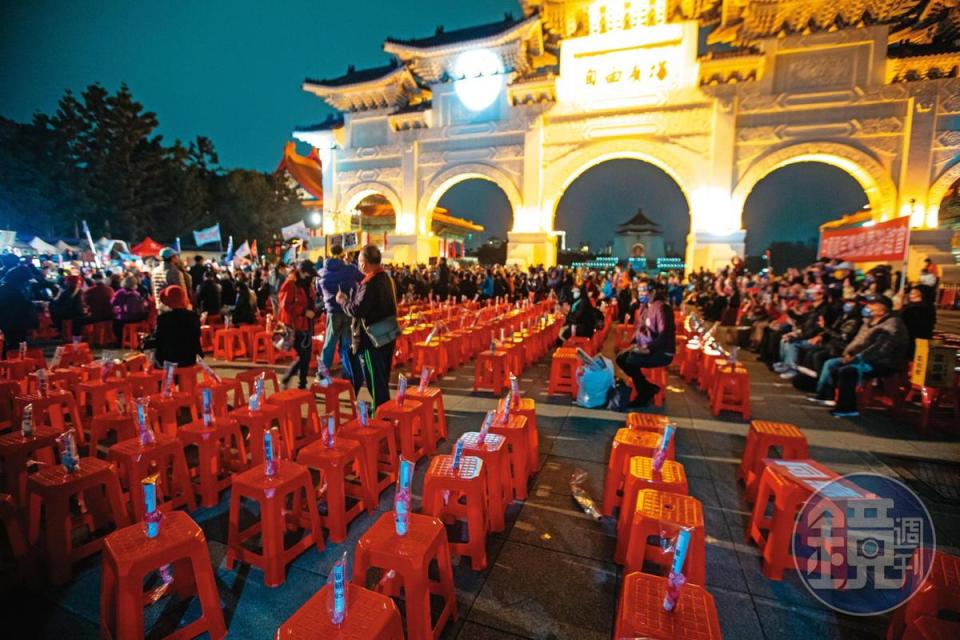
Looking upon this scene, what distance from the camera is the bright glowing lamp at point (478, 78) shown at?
746 inches

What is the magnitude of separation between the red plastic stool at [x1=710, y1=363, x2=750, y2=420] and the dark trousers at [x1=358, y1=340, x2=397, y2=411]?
4.41 meters

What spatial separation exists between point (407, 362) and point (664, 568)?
21.0ft

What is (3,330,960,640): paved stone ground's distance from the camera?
2.21 metres

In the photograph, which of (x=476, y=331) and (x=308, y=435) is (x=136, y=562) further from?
(x=476, y=331)

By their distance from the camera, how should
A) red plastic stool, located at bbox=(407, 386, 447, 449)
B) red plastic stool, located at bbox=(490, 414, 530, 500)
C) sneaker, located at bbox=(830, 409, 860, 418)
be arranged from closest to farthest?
1. red plastic stool, located at bbox=(490, 414, 530, 500)
2. red plastic stool, located at bbox=(407, 386, 447, 449)
3. sneaker, located at bbox=(830, 409, 860, 418)

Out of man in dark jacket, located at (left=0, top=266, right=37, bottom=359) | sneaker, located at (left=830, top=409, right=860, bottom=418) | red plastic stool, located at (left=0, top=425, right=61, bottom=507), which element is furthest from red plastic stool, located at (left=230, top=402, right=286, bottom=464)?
sneaker, located at (left=830, top=409, right=860, bottom=418)

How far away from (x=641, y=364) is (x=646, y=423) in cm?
204

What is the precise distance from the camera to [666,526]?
2.21 meters

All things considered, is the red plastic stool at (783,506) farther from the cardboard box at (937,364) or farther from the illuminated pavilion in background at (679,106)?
the illuminated pavilion in background at (679,106)

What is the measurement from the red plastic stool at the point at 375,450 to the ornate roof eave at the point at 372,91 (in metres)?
22.0

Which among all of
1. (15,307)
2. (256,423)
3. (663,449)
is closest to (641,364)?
(663,449)

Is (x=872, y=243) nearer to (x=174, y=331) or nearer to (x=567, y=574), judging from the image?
(x=567, y=574)

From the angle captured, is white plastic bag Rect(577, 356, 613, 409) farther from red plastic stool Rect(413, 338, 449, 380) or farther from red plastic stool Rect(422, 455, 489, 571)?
red plastic stool Rect(422, 455, 489, 571)

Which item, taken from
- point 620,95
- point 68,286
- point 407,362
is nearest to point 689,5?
point 620,95
